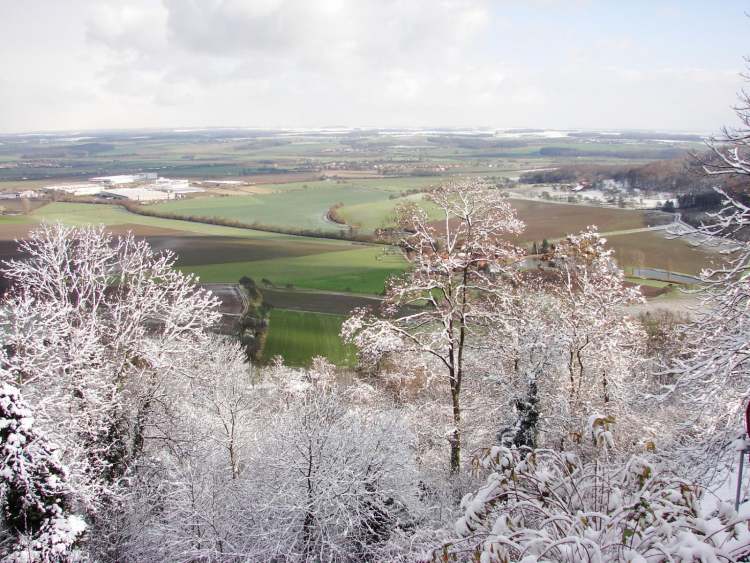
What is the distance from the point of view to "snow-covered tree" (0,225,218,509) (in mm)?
10656

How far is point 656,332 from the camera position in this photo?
1117 inches

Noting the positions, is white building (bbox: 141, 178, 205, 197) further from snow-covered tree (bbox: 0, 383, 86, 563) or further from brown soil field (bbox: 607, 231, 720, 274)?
snow-covered tree (bbox: 0, 383, 86, 563)

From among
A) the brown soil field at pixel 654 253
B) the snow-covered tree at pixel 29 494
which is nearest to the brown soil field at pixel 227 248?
the brown soil field at pixel 654 253

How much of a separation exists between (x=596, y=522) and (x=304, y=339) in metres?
33.4

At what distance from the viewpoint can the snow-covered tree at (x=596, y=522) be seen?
2744 millimetres

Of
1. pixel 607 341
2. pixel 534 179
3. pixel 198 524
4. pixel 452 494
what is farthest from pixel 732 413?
pixel 534 179

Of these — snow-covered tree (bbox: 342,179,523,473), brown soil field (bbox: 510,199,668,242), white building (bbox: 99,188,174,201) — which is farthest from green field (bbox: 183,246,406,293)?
white building (bbox: 99,188,174,201)

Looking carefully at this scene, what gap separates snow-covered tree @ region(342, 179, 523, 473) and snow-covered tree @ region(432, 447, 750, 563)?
7.44 metres

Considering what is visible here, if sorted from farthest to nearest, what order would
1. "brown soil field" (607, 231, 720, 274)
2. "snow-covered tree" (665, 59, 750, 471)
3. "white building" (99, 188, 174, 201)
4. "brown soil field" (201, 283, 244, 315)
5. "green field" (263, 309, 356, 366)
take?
"white building" (99, 188, 174, 201) < "brown soil field" (607, 231, 720, 274) < "brown soil field" (201, 283, 244, 315) < "green field" (263, 309, 356, 366) < "snow-covered tree" (665, 59, 750, 471)

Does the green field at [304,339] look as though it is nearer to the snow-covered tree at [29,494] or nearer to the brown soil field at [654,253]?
the brown soil field at [654,253]

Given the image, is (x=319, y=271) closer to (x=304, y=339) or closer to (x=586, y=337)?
(x=304, y=339)

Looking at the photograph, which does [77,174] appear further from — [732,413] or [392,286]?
[732,413]

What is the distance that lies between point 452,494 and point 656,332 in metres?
21.2

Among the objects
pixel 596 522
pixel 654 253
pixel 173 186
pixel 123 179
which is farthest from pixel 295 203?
pixel 596 522
